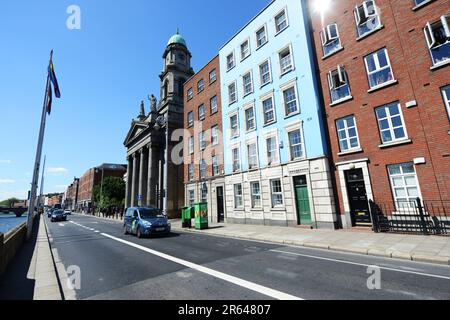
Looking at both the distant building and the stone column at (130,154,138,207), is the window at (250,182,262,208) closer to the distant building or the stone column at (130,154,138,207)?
the stone column at (130,154,138,207)

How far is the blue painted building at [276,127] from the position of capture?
14.7m

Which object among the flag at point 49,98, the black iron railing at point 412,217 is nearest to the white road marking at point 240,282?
the black iron railing at point 412,217

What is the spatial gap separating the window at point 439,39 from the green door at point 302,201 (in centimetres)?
928

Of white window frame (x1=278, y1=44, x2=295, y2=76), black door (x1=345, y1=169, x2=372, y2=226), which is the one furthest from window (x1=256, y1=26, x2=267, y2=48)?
black door (x1=345, y1=169, x2=372, y2=226)

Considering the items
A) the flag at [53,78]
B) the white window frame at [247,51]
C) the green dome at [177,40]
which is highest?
the green dome at [177,40]

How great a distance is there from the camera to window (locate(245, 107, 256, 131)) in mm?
19453

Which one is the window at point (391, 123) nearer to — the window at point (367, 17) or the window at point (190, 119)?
the window at point (367, 17)

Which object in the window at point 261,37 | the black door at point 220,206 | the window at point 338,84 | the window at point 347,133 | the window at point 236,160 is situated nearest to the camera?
the window at point 347,133

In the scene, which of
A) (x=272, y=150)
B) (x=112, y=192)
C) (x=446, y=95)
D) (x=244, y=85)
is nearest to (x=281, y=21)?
(x=244, y=85)

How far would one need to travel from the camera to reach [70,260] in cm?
826

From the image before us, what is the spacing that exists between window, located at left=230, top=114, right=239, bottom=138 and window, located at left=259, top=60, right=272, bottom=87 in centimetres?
420
